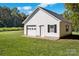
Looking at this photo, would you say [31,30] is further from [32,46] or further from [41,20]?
[32,46]

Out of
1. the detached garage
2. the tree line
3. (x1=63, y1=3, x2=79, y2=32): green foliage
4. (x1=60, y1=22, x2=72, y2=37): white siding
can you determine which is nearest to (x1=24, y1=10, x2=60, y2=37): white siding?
the detached garage

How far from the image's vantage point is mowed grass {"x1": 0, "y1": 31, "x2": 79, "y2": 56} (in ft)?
38.1

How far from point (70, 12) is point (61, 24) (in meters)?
1.10

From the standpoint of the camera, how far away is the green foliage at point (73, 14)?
1317 cm

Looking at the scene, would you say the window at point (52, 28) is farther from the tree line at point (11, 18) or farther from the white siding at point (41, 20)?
the tree line at point (11, 18)

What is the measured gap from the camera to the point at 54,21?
44.1 ft

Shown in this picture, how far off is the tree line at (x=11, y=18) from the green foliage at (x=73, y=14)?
2473mm

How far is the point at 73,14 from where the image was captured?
13805 mm

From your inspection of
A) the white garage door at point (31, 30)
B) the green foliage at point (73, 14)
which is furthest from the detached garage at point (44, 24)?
the green foliage at point (73, 14)

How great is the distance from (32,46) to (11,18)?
1925 millimetres

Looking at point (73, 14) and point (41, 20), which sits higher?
point (73, 14)

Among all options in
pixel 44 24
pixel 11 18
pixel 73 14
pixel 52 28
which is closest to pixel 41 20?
pixel 44 24

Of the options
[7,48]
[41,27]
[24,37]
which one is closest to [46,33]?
[41,27]

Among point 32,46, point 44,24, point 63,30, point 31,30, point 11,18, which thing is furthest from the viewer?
point 63,30
